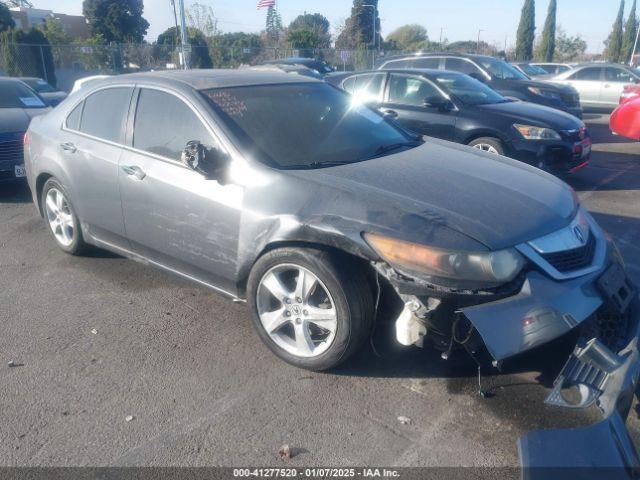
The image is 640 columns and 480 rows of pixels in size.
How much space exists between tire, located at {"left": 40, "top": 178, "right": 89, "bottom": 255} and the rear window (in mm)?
632

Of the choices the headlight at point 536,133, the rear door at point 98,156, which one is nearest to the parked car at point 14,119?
the rear door at point 98,156

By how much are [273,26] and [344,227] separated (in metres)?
53.1

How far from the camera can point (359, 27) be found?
56156 millimetres

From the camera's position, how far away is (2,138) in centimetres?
731

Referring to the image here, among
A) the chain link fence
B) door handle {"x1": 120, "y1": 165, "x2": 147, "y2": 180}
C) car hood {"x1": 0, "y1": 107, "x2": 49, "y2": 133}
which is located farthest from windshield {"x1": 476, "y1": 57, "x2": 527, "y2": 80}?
door handle {"x1": 120, "y1": 165, "x2": 147, "y2": 180}

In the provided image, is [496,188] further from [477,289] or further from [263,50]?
[263,50]

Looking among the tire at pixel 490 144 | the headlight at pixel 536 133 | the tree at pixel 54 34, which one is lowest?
the tire at pixel 490 144

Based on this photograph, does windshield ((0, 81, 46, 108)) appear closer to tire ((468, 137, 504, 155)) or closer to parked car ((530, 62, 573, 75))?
tire ((468, 137, 504, 155))

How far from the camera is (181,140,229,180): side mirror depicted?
346 centimetres

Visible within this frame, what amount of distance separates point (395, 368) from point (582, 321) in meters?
1.08

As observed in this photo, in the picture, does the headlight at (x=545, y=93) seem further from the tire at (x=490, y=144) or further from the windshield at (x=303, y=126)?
the windshield at (x=303, y=126)

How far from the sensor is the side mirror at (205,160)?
3.46 m

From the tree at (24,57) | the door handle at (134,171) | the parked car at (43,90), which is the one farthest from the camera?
the tree at (24,57)

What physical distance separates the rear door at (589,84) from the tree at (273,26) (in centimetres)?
3281
